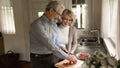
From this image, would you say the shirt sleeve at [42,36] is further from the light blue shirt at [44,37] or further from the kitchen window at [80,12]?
the kitchen window at [80,12]

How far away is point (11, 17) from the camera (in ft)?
13.8

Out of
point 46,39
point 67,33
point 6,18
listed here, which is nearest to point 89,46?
point 67,33

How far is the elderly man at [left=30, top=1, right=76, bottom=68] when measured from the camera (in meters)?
2.09

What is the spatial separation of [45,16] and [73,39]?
1.82 ft

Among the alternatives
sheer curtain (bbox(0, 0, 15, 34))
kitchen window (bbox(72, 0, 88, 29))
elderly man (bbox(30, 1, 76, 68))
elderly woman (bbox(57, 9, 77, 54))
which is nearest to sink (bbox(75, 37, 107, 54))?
elderly woman (bbox(57, 9, 77, 54))

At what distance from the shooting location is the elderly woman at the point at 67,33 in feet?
7.80

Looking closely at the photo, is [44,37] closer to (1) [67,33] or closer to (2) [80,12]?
(1) [67,33]

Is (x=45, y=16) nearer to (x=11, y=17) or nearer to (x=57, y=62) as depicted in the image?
(x=57, y=62)

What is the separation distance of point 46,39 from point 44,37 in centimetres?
3

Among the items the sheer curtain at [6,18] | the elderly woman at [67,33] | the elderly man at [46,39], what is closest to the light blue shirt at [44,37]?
the elderly man at [46,39]

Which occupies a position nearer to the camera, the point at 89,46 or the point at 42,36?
the point at 42,36

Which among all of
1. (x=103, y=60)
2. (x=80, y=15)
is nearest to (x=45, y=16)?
(x=103, y=60)

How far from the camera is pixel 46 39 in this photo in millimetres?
2070

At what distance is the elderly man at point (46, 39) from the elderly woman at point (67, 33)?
197 millimetres
